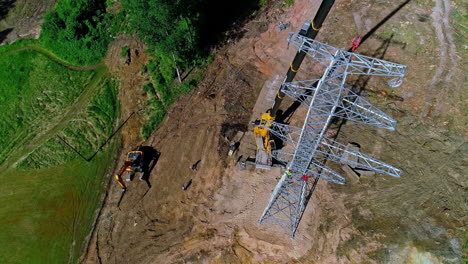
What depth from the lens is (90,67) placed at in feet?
109

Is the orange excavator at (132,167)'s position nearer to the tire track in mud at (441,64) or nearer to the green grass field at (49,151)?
the green grass field at (49,151)

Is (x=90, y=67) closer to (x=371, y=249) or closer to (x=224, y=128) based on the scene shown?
(x=224, y=128)

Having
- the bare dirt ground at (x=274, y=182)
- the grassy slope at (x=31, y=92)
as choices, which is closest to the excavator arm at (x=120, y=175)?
the bare dirt ground at (x=274, y=182)

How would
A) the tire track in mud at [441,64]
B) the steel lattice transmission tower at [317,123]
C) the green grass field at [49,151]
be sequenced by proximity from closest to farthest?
the steel lattice transmission tower at [317,123] < the green grass field at [49,151] < the tire track in mud at [441,64]

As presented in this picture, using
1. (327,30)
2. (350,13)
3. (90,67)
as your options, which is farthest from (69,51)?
(350,13)

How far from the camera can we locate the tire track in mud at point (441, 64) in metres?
26.7

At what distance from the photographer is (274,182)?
25031 mm

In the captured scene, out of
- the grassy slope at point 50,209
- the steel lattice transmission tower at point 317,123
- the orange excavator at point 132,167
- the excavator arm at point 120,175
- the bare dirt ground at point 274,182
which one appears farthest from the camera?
the orange excavator at point 132,167

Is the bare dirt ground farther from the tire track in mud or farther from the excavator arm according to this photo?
the excavator arm

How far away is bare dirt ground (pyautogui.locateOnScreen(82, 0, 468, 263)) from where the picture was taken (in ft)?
71.7

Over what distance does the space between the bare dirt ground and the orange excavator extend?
93 cm

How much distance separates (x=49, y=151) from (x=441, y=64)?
141 feet

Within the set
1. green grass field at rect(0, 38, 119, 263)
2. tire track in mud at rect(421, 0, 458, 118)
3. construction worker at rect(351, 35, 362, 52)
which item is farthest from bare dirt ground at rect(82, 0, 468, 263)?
green grass field at rect(0, 38, 119, 263)

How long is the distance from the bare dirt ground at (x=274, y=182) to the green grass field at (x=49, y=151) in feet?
6.62
